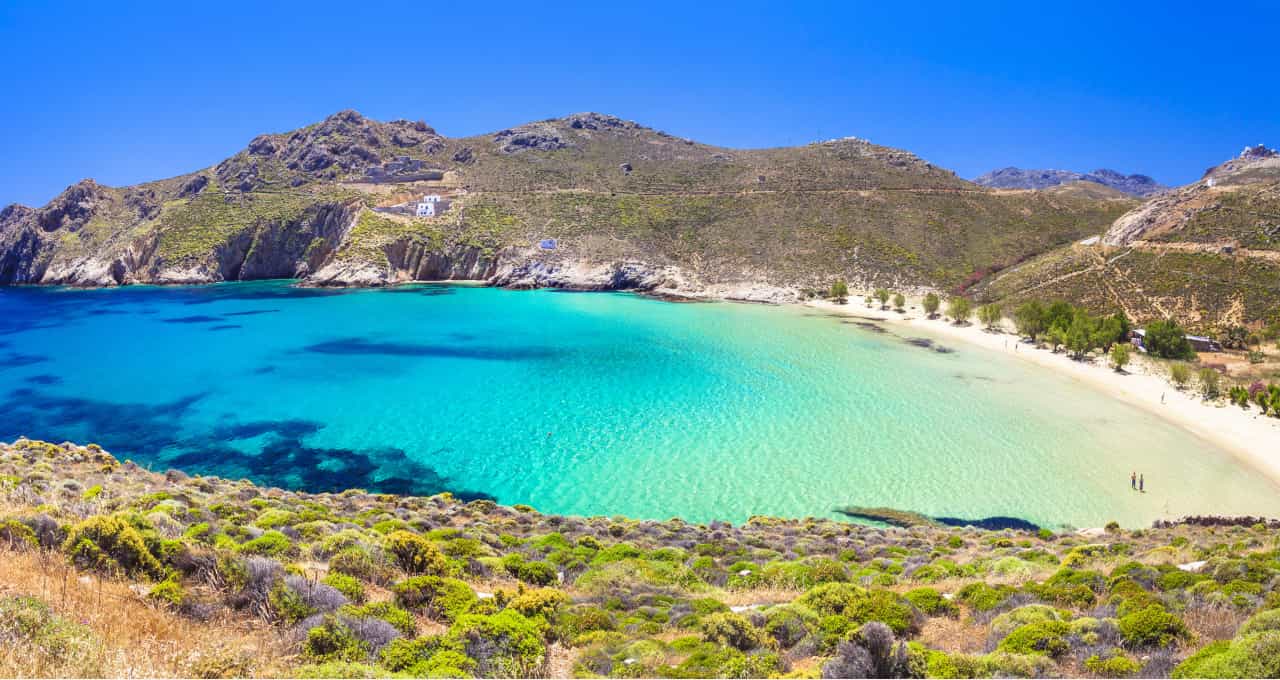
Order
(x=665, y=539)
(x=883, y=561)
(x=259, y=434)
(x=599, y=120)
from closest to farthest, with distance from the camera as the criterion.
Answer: (x=883, y=561) < (x=665, y=539) < (x=259, y=434) < (x=599, y=120)

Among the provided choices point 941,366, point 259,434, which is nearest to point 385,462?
point 259,434

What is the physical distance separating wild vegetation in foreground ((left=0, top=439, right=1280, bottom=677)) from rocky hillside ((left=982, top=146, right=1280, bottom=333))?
45176 millimetres

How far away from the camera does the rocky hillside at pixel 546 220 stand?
7456 cm

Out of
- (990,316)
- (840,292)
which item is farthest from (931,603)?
(840,292)

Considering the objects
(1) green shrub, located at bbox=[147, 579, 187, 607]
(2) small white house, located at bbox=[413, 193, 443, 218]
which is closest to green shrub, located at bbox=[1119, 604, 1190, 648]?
(1) green shrub, located at bbox=[147, 579, 187, 607]

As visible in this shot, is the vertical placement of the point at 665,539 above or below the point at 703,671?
below

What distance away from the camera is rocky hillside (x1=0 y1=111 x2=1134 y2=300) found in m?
74.6

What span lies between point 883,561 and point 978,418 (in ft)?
61.4

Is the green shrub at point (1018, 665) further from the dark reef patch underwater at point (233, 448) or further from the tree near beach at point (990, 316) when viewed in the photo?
the tree near beach at point (990, 316)

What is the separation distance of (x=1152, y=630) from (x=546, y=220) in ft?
282

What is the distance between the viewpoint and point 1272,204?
51.2m

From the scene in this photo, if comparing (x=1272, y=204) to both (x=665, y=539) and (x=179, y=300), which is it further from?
(x=179, y=300)

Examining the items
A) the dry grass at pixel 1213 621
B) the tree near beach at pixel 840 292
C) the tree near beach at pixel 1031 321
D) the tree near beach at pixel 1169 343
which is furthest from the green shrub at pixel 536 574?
the tree near beach at pixel 840 292

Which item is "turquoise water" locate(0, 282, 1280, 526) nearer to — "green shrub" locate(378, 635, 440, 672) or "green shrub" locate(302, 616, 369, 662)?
"green shrub" locate(378, 635, 440, 672)
